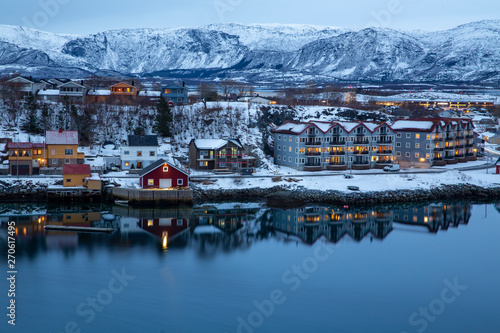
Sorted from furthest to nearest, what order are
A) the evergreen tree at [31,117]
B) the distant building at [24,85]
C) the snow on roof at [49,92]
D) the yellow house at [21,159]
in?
the distant building at [24,85] → the snow on roof at [49,92] → the evergreen tree at [31,117] → the yellow house at [21,159]

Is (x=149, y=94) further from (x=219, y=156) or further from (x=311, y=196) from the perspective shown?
(x=311, y=196)

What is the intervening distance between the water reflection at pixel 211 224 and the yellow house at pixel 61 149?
5.97 metres

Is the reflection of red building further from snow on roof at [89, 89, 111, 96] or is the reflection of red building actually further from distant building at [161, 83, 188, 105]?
distant building at [161, 83, 188, 105]

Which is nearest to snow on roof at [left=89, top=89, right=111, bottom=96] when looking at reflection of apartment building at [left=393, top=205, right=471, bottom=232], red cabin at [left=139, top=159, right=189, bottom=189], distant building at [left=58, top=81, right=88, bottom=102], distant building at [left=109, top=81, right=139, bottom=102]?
distant building at [left=109, top=81, right=139, bottom=102]

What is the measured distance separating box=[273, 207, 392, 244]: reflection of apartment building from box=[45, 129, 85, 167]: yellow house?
16.8m

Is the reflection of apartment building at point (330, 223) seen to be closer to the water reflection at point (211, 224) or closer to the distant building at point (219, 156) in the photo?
the water reflection at point (211, 224)

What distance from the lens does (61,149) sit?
39.3 meters

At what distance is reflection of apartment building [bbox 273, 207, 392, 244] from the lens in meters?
29.7

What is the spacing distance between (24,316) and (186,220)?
14492 millimetres

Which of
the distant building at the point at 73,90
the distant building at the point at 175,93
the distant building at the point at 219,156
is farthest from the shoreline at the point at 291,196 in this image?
the distant building at the point at 175,93

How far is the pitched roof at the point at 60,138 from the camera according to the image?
39188mm

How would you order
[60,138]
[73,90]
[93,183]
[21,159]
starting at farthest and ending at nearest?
1. [73,90]
2. [60,138]
3. [21,159]
4. [93,183]

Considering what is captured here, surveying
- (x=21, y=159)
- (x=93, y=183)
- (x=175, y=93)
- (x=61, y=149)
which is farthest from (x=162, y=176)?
(x=175, y=93)

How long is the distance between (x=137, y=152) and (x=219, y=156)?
6.64 meters
